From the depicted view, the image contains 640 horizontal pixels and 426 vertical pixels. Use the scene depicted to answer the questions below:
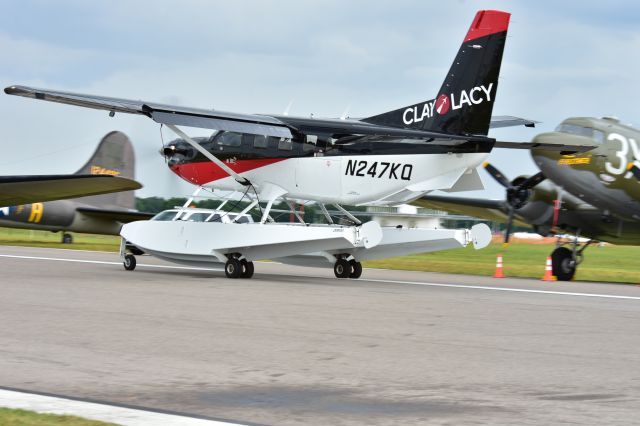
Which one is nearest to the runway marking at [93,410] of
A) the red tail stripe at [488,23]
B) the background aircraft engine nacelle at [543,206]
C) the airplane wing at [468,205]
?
the red tail stripe at [488,23]

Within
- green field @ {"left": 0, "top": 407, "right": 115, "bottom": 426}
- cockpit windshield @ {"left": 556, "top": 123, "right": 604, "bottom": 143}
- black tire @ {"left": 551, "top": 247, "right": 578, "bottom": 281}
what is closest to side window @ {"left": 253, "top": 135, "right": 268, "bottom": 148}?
cockpit windshield @ {"left": 556, "top": 123, "right": 604, "bottom": 143}

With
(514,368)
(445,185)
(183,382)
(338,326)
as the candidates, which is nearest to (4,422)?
(183,382)

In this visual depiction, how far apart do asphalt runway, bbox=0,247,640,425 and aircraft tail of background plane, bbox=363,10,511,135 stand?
3.66m

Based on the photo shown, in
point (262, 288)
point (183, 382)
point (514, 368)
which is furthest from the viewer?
point (262, 288)

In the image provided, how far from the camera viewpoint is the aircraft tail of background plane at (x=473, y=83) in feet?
56.9

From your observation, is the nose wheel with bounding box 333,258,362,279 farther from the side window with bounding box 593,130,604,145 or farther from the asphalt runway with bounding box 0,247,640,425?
the side window with bounding box 593,130,604,145

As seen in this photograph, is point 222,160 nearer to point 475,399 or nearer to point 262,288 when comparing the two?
point 262,288

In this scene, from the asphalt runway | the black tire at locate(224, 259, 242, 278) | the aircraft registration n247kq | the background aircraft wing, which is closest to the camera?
the asphalt runway

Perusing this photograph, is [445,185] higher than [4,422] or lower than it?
higher

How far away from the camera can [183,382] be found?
6.82m

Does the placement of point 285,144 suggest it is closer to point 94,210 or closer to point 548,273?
point 548,273

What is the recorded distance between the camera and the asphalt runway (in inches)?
239

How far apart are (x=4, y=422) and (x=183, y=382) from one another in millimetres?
1800

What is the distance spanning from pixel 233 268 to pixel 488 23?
7.30 meters
